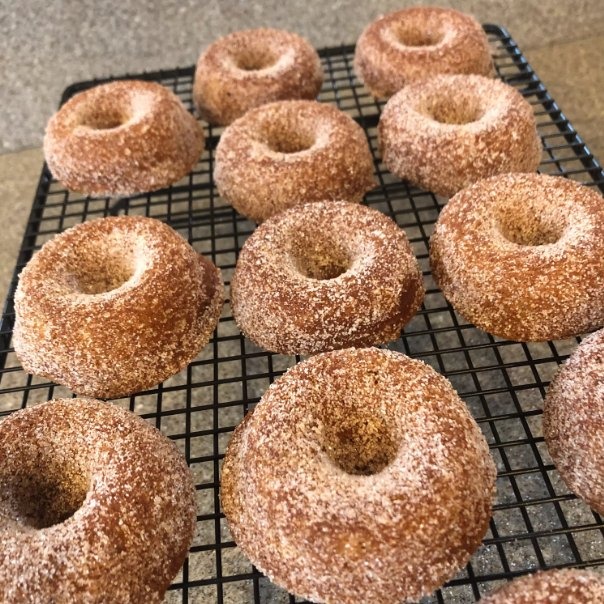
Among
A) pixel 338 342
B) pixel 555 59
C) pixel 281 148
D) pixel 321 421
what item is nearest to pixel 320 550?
pixel 321 421

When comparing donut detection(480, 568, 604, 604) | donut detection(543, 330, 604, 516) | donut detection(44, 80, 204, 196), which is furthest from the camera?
donut detection(44, 80, 204, 196)

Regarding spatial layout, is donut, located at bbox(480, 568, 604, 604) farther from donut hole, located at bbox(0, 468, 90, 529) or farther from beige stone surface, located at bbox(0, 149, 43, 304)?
beige stone surface, located at bbox(0, 149, 43, 304)

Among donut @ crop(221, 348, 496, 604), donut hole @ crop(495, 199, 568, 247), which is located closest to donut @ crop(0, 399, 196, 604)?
donut @ crop(221, 348, 496, 604)

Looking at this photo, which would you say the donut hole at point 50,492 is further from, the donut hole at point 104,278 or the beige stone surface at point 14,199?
the beige stone surface at point 14,199

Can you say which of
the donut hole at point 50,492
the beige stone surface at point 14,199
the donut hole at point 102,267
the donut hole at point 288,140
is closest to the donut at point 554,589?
the donut hole at point 50,492

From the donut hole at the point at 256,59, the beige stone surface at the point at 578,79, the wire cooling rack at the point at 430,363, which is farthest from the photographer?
the beige stone surface at the point at 578,79

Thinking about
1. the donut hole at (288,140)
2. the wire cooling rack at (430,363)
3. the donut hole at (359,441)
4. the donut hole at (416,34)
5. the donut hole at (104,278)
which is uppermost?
the donut hole at (416,34)

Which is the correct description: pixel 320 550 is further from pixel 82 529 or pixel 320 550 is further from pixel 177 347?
pixel 177 347
